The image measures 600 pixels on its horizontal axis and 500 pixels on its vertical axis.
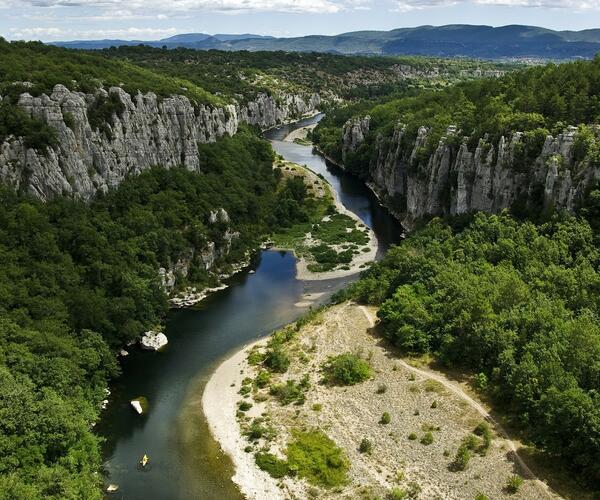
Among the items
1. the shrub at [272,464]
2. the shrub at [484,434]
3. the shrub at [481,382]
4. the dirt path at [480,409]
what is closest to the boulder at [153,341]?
the shrub at [272,464]

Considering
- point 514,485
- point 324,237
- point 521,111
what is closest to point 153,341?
point 514,485

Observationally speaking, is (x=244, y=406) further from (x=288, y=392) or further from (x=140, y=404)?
(x=140, y=404)

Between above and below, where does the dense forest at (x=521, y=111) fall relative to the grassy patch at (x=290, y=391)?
above

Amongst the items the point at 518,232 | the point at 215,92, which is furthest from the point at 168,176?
the point at 215,92

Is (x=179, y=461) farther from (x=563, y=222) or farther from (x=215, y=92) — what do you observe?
(x=215, y=92)

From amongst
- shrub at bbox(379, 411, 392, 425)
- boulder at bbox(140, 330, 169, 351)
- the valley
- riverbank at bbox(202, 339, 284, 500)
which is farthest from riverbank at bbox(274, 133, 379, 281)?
shrub at bbox(379, 411, 392, 425)

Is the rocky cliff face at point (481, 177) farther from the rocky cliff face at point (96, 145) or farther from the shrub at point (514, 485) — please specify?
the rocky cliff face at point (96, 145)
